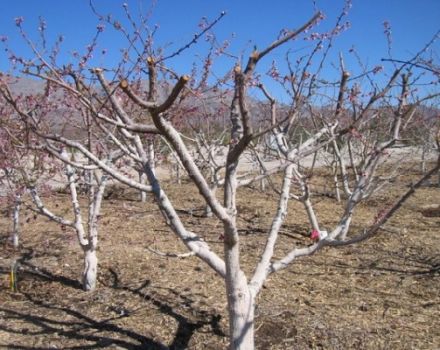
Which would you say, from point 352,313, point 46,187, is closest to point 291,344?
point 352,313

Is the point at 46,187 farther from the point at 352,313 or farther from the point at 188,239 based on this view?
the point at 352,313

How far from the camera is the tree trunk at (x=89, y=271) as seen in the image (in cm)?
437

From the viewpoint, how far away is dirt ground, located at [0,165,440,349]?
341 centimetres

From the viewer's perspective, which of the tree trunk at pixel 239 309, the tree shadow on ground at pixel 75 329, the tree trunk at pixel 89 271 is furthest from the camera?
the tree trunk at pixel 89 271

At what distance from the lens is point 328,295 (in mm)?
4176

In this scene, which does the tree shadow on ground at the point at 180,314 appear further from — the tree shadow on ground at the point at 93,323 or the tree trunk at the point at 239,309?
the tree trunk at the point at 239,309

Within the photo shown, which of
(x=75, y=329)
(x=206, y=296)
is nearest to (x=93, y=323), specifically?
(x=75, y=329)

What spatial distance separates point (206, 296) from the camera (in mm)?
4156

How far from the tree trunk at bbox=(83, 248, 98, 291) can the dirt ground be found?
91 mm

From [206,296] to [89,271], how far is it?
45.6 inches

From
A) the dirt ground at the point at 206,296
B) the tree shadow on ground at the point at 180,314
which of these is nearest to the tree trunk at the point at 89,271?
the dirt ground at the point at 206,296

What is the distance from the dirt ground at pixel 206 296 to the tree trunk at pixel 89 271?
0.09 meters

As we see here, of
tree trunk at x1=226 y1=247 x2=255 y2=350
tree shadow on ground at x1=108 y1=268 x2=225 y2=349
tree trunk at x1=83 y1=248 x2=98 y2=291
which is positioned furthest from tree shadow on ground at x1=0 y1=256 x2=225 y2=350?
tree trunk at x1=226 y1=247 x2=255 y2=350

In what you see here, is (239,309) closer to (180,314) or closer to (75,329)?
(180,314)
